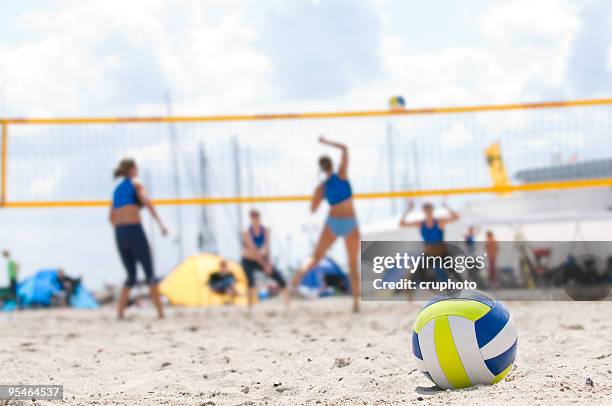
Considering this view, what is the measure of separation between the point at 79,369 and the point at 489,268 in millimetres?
10179

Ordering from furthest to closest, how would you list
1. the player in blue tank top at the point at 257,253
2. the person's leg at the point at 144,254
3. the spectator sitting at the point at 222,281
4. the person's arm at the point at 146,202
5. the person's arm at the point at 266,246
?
the spectator sitting at the point at 222,281 < the person's arm at the point at 266,246 < the player in blue tank top at the point at 257,253 < the person's leg at the point at 144,254 < the person's arm at the point at 146,202

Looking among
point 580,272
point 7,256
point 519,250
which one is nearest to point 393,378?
point 580,272

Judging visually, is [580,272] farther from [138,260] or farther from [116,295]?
[116,295]

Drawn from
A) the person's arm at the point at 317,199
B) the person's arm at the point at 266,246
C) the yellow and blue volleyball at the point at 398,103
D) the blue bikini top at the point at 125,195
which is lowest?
the person's arm at the point at 266,246

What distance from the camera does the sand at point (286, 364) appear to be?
2.57m

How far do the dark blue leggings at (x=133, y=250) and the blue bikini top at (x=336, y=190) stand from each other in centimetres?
150

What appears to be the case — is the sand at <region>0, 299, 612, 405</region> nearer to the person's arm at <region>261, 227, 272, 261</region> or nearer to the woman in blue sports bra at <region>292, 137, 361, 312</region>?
the woman in blue sports bra at <region>292, 137, 361, 312</region>

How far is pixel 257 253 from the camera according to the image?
716 centimetres

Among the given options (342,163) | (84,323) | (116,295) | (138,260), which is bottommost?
(116,295)

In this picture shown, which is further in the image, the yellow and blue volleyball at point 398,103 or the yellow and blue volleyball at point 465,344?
the yellow and blue volleyball at point 398,103

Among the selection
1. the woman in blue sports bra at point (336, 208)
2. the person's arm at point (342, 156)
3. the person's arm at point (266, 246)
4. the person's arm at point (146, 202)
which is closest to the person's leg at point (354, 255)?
the woman in blue sports bra at point (336, 208)

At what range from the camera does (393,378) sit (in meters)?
2.87

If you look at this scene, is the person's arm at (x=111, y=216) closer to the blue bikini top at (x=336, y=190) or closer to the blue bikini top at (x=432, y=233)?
the blue bikini top at (x=336, y=190)

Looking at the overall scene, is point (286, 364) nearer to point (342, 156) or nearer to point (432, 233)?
point (342, 156)
